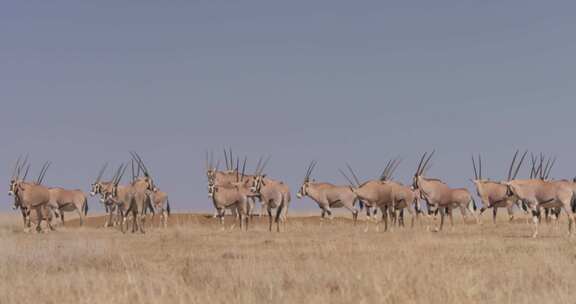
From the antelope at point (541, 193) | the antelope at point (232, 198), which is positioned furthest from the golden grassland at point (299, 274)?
the antelope at point (232, 198)

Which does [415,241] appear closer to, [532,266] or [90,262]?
[532,266]

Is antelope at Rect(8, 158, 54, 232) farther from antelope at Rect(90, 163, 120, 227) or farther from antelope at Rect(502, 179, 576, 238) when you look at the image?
antelope at Rect(502, 179, 576, 238)

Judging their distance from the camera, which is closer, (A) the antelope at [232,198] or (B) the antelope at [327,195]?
(A) the antelope at [232,198]

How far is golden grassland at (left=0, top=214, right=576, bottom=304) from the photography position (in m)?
10.3

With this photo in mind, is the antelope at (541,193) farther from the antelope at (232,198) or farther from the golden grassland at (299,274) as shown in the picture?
the antelope at (232,198)

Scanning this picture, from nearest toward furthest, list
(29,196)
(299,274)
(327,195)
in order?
(299,274), (29,196), (327,195)

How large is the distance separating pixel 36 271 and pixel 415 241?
986 centimetres

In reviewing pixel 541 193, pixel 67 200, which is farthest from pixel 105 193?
pixel 541 193

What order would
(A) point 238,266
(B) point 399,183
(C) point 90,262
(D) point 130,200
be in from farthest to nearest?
Answer: 1. (B) point 399,183
2. (D) point 130,200
3. (C) point 90,262
4. (A) point 238,266

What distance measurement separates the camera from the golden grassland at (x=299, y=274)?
1034 centimetres

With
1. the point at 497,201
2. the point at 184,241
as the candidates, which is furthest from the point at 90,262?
the point at 497,201

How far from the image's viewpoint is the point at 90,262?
15891mm

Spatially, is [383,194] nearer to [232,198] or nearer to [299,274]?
[232,198]

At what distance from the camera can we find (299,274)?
12.7 metres
